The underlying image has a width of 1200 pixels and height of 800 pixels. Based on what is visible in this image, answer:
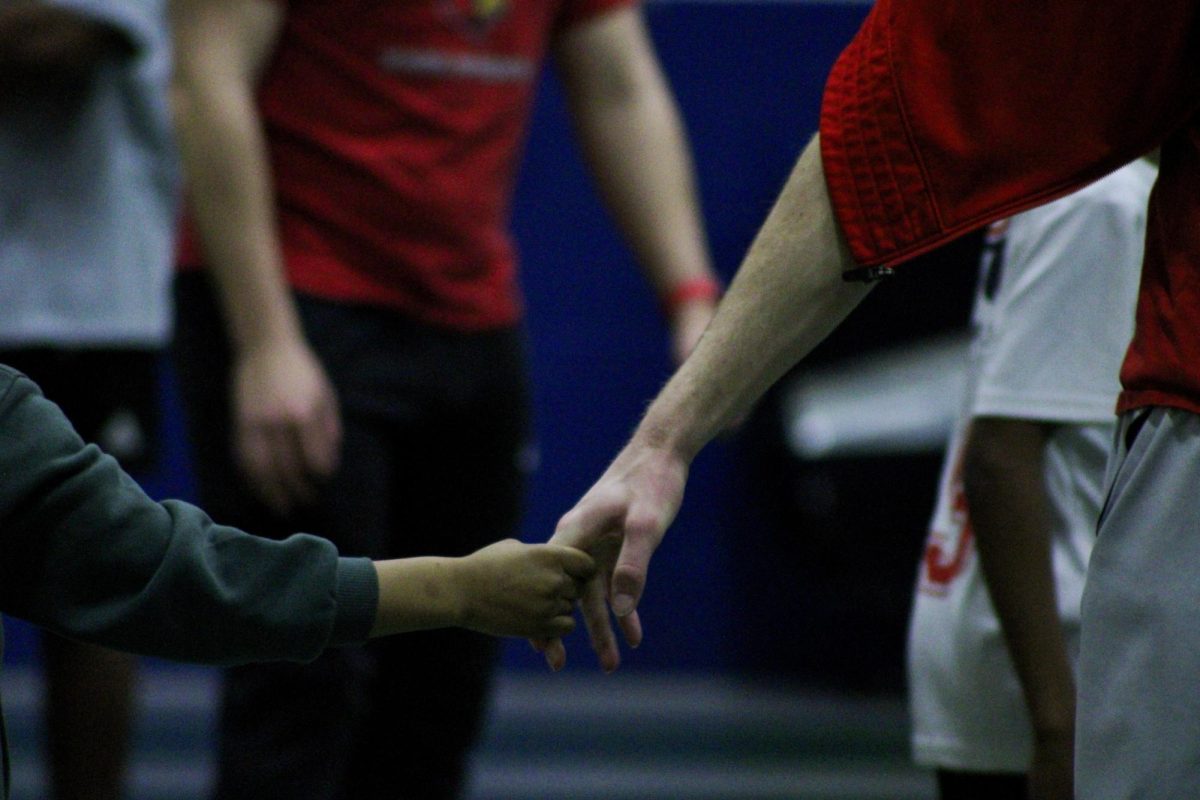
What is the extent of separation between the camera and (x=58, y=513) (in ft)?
4.46

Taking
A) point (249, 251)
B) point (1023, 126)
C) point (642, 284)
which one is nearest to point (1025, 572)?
point (1023, 126)

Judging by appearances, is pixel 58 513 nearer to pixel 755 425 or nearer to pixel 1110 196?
pixel 1110 196

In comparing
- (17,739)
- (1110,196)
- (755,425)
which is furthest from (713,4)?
(1110,196)

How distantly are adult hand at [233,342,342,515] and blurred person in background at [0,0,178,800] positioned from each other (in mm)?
671

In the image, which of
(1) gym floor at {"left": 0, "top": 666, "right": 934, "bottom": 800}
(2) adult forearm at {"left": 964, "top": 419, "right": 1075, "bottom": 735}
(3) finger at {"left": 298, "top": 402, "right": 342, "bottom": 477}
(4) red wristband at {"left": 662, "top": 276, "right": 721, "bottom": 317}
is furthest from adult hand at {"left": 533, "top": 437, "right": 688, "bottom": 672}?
(1) gym floor at {"left": 0, "top": 666, "right": 934, "bottom": 800}

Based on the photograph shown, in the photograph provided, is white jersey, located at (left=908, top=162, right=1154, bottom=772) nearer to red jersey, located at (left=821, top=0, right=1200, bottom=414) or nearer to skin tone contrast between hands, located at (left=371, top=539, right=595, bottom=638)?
red jersey, located at (left=821, top=0, right=1200, bottom=414)

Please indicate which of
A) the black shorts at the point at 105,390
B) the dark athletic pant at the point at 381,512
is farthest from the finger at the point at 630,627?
the black shorts at the point at 105,390

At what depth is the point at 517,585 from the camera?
1510mm

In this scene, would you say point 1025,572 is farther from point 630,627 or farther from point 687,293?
point 687,293

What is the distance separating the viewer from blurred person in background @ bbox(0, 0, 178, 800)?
2715 mm

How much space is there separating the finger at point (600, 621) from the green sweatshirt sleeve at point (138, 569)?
22 centimetres

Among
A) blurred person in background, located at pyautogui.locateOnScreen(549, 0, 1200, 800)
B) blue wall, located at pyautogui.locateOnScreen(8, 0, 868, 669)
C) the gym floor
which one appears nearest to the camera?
blurred person in background, located at pyautogui.locateOnScreen(549, 0, 1200, 800)

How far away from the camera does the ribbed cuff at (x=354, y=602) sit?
1.43 metres

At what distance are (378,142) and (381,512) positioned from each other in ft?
1.59
